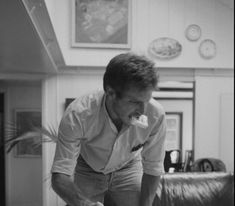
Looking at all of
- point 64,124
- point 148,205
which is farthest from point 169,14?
point 148,205

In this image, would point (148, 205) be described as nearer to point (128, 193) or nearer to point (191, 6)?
point (128, 193)

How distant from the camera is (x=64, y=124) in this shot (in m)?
0.52

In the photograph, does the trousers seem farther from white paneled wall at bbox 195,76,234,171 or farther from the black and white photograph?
white paneled wall at bbox 195,76,234,171

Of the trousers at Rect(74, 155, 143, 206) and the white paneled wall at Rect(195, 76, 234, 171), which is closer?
the trousers at Rect(74, 155, 143, 206)

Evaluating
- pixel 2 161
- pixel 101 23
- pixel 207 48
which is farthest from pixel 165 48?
pixel 2 161

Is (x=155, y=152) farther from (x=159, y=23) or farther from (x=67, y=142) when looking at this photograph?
(x=159, y=23)

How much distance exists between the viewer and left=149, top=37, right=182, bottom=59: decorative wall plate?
767 mm

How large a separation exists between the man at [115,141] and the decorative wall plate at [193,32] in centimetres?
26

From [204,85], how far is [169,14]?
0.53 m

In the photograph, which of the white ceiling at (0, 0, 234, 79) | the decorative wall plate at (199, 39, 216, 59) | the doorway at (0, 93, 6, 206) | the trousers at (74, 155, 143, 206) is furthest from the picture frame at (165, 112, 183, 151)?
the doorway at (0, 93, 6, 206)

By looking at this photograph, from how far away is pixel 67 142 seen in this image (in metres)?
0.52

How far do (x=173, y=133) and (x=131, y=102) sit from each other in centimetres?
29

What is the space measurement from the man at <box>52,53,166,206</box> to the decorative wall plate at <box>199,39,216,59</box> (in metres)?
0.31

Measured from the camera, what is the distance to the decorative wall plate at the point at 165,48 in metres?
0.77
